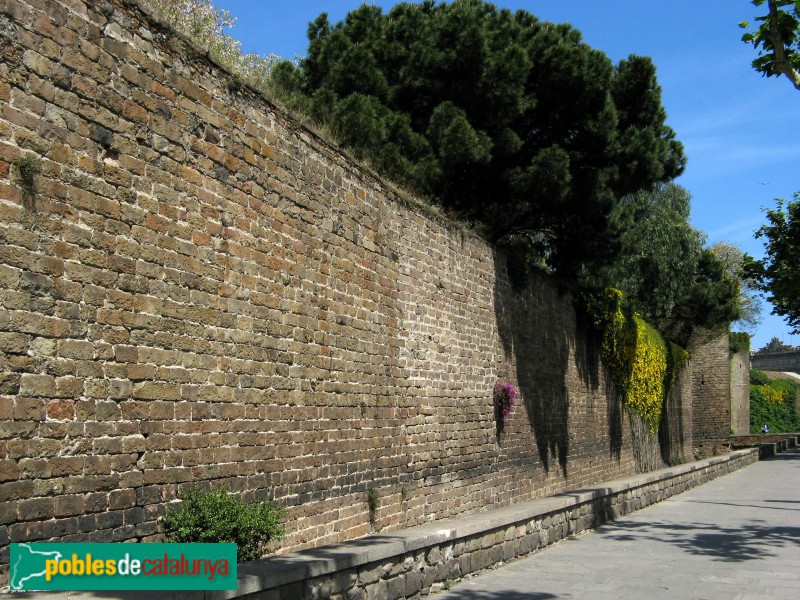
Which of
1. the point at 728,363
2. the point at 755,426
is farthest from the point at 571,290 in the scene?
the point at 755,426

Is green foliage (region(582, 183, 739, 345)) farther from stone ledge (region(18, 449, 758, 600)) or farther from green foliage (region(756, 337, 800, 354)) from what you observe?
green foliage (region(756, 337, 800, 354))

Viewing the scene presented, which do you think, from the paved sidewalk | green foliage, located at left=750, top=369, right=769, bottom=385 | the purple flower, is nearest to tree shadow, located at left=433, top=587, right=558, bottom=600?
the paved sidewalk

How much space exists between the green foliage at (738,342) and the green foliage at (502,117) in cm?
2378

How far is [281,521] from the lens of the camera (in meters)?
7.56

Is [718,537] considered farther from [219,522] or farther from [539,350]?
[219,522]

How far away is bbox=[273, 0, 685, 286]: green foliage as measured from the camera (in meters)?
14.1

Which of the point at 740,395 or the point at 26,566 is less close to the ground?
the point at 740,395

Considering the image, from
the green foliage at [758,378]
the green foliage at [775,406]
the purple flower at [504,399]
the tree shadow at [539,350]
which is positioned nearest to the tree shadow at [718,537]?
the purple flower at [504,399]

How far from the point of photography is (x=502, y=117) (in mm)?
14414

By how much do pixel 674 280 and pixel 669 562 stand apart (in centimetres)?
1701

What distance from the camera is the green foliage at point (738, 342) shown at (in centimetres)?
3806

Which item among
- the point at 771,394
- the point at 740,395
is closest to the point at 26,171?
the point at 740,395

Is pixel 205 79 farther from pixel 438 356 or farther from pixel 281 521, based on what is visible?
pixel 438 356

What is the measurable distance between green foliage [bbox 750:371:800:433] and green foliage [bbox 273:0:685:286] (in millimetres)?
34632
